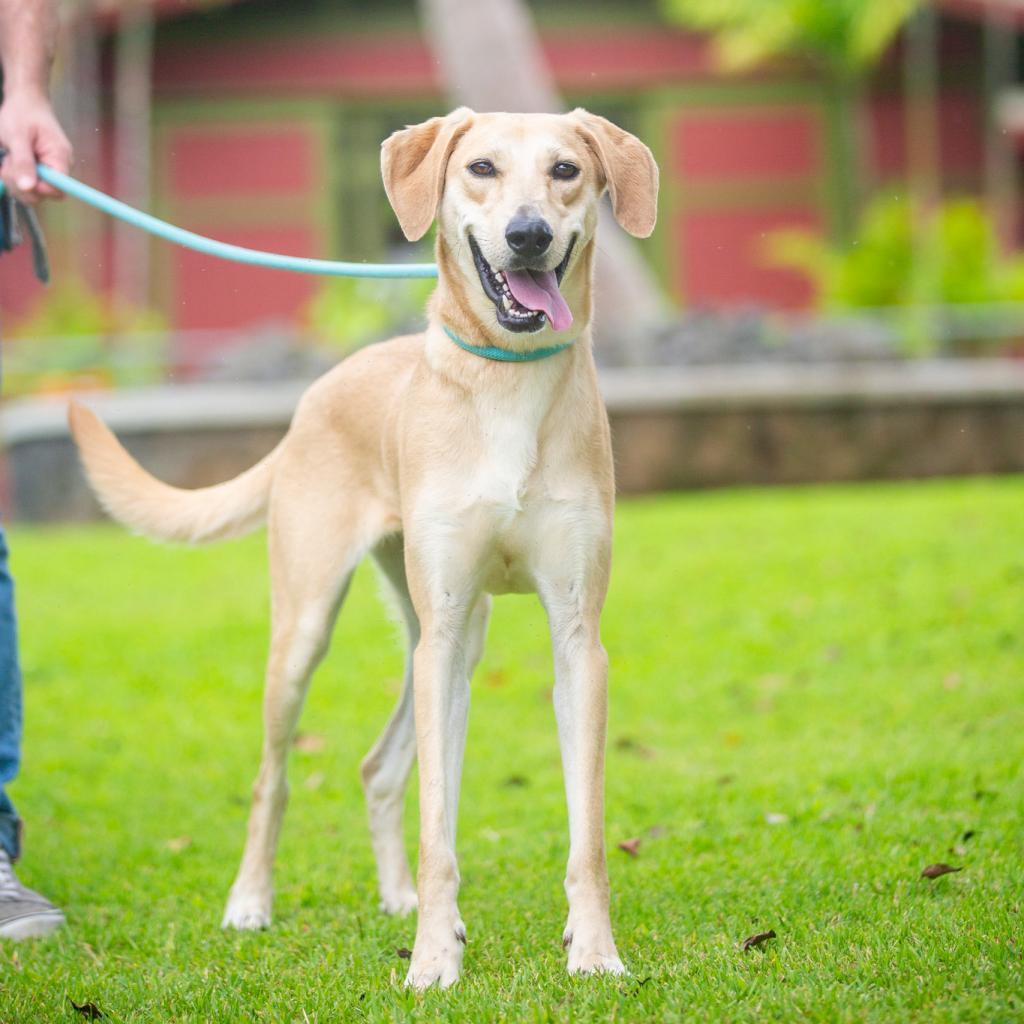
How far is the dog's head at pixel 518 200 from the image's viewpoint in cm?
361

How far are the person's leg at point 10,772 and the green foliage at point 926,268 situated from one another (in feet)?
42.4

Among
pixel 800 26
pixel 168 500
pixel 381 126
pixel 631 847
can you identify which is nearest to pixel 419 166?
pixel 168 500

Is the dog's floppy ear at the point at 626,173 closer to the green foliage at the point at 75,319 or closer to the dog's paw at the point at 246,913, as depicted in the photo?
the dog's paw at the point at 246,913

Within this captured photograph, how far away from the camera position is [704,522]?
1059cm

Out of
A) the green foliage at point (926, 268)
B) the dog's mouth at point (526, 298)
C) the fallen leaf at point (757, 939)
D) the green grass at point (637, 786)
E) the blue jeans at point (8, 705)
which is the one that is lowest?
the green grass at point (637, 786)

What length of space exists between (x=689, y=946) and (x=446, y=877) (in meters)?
0.60

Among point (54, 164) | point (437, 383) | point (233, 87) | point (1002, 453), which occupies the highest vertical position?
point (233, 87)

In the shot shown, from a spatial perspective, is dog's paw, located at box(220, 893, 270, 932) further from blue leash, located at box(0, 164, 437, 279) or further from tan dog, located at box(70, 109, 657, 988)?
blue leash, located at box(0, 164, 437, 279)

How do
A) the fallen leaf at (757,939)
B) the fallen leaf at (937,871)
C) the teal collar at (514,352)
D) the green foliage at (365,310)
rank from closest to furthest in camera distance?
the fallen leaf at (757,939) < the teal collar at (514,352) < the fallen leaf at (937,871) < the green foliage at (365,310)

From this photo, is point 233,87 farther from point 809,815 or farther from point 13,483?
point 809,815

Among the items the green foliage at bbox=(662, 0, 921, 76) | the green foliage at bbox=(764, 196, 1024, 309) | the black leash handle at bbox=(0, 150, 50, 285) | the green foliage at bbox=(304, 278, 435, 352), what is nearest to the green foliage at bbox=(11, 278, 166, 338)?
the green foliage at bbox=(304, 278, 435, 352)

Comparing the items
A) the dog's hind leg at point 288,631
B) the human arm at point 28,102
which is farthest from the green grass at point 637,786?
the human arm at point 28,102

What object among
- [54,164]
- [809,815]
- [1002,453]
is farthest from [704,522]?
[54,164]

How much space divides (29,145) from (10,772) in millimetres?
1738
